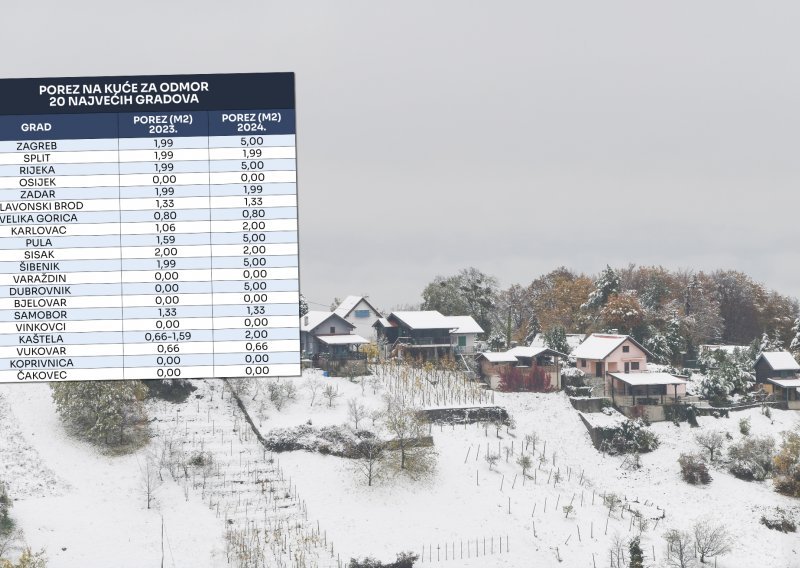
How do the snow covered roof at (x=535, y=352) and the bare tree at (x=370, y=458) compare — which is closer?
the bare tree at (x=370, y=458)

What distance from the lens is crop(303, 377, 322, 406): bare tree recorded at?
52.5 meters

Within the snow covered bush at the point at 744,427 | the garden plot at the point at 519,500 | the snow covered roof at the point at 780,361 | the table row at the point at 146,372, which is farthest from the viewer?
the snow covered roof at the point at 780,361

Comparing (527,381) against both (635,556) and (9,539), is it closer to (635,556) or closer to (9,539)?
(635,556)

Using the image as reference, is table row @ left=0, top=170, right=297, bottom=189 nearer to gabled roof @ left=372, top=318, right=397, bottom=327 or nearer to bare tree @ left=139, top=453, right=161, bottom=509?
bare tree @ left=139, top=453, right=161, bottom=509

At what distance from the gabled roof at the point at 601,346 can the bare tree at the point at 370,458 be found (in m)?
23.1

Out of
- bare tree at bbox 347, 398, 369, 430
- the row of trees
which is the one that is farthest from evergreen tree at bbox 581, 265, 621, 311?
bare tree at bbox 347, 398, 369, 430

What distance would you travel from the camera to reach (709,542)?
3931 cm

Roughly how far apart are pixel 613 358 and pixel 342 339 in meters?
21.6

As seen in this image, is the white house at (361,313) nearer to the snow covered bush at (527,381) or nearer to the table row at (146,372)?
the snow covered bush at (527,381)

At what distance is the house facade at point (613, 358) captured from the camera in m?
60.2

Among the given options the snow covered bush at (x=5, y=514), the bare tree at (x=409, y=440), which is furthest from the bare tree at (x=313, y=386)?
the snow covered bush at (x=5, y=514)

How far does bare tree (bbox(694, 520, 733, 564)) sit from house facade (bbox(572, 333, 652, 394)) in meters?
19.7

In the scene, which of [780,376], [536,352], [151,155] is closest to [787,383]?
[780,376]

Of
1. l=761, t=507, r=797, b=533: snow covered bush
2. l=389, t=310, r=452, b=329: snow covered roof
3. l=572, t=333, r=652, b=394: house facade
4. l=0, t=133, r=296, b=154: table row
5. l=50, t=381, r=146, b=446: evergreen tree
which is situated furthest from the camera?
l=389, t=310, r=452, b=329: snow covered roof
